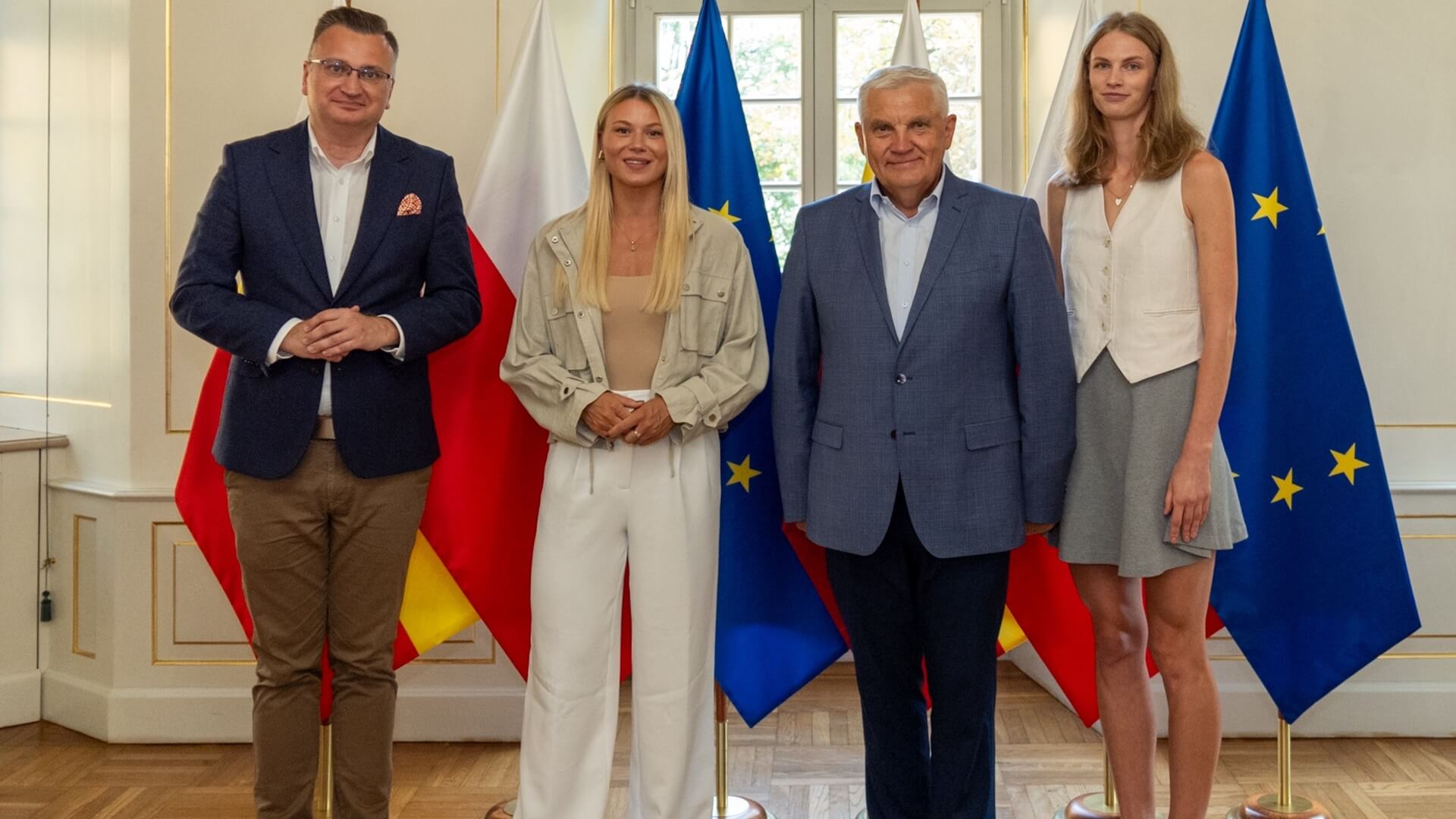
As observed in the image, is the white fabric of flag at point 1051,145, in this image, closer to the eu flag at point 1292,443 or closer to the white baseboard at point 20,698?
the eu flag at point 1292,443

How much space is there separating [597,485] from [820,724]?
58.2 inches

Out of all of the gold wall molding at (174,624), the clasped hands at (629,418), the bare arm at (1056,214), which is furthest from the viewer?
the gold wall molding at (174,624)

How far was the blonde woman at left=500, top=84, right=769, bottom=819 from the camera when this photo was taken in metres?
2.28

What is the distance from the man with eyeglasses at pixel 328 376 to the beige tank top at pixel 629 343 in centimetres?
31

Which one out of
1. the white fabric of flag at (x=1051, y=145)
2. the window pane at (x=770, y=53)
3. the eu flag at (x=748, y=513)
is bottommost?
the eu flag at (x=748, y=513)

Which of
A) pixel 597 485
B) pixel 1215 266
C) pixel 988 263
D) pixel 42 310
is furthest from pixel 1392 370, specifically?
pixel 42 310

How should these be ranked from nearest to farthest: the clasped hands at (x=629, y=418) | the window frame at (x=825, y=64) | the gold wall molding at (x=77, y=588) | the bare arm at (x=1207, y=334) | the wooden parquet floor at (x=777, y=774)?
the bare arm at (x=1207, y=334) < the clasped hands at (x=629, y=418) < the wooden parquet floor at (x=777, y=774) < the gold wall molding at (x=77, y=588) < the window frame at (x=825, y=64)

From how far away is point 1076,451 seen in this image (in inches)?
85.7

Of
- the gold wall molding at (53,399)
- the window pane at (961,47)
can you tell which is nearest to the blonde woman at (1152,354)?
the window pane at (961,47)

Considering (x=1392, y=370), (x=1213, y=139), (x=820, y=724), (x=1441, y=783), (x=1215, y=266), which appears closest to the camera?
(x=1215, y=266)

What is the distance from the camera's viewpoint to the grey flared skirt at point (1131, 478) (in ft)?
6.93

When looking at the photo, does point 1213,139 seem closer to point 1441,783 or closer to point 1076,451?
point 1076,451

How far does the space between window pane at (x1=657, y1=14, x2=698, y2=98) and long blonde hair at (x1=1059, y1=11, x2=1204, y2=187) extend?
2.00 metres

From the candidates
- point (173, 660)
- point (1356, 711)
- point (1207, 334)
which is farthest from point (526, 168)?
point (1356, 711)
